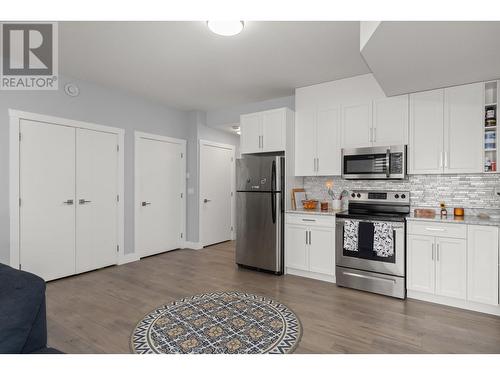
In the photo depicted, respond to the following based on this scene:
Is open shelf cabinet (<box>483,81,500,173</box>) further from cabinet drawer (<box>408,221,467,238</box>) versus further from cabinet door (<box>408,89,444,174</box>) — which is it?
cabinet drawer (<box>408,221,467,238</box>)

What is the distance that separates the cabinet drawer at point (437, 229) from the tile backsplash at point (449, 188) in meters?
0.60

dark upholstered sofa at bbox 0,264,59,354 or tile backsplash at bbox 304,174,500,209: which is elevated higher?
tile backsplash at bbox 304,174,500,209

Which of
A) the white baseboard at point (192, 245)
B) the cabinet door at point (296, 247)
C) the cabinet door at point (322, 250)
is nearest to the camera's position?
the cabinet door at point (322, 250)

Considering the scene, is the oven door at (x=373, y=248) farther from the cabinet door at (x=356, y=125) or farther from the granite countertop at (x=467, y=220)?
the cabinet door at (x=356, y=125)

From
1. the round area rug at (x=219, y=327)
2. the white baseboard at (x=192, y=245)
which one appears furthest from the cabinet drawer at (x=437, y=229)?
the white baseboard at (x=192, y=245)

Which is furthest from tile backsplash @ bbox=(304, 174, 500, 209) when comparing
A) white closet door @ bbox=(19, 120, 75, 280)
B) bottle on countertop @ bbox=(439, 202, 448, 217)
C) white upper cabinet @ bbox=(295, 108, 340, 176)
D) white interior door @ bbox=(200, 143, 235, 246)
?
white closet door @ bbox=(19, 120, 75, 280)

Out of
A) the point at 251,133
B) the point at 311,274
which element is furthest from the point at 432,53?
the point at 311,274

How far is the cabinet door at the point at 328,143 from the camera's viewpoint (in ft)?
12.4

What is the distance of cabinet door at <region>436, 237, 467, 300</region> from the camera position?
2.76m

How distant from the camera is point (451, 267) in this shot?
2811 mm

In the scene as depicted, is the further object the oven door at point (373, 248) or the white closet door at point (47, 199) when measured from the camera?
the white closet door at point (47, 199)

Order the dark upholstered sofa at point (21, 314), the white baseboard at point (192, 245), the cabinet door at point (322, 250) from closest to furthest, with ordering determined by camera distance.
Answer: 1. the dark upholstered sofa at point (21, 314)
2. the cabinet door at point (322, 250)
3. the white baseboard at point (192, 245)

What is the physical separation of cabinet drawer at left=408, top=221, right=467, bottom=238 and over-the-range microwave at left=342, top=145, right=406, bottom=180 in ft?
2.01

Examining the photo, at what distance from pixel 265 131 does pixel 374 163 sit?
153 cm
